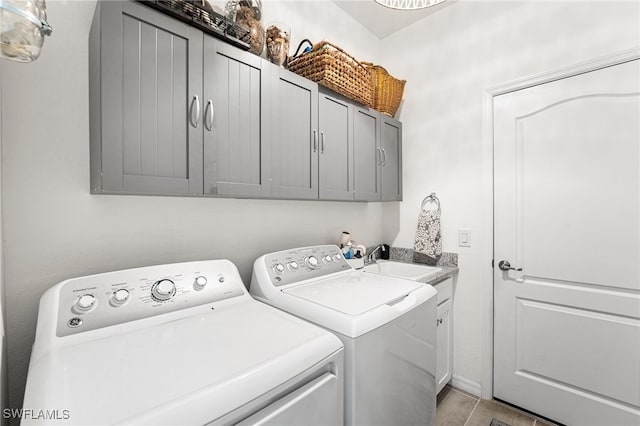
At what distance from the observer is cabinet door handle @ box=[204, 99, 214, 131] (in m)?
1.23

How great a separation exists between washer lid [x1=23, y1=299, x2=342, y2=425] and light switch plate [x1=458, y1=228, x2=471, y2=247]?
63.2 inches

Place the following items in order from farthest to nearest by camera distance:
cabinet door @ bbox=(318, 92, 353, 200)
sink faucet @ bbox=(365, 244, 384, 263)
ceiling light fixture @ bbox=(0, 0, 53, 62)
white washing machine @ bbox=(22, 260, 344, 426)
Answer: sink faucet @ bbox=(365, 244, 384, 263), cabinet door @ bbox=(318, 92, 353, 200), white washing machine @ bbox=(22, 260, 344, 426), ceiling light fixture @ bbox=(0, 0, 53, 62)

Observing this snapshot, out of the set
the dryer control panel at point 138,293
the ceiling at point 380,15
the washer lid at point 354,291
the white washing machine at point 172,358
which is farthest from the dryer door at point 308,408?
the ceiling at point 380,15

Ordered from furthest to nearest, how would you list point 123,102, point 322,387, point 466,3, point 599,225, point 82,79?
point 466,3
point 599,225
point 82,79
point 123,102
point 322,387

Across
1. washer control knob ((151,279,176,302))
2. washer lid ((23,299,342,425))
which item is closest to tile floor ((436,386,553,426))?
washer lid ((23,299,342,425))

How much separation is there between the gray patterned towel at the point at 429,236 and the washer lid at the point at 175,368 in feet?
4.90

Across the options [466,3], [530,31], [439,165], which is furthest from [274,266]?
[466,3]

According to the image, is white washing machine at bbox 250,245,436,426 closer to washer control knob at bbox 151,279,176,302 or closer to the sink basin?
washer control knob at bbox 151,279,176,302

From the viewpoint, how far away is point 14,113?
1050 mm

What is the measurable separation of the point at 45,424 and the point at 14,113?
1.07 m

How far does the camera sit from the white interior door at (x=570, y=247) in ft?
5.36

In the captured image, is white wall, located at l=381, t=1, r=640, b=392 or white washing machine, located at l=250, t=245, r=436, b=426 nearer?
white washing machine, located at l=250, t=245, r=436, b=426

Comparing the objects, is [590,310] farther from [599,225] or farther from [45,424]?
[45,424]

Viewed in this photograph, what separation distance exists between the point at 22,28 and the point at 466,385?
284 centimetres
